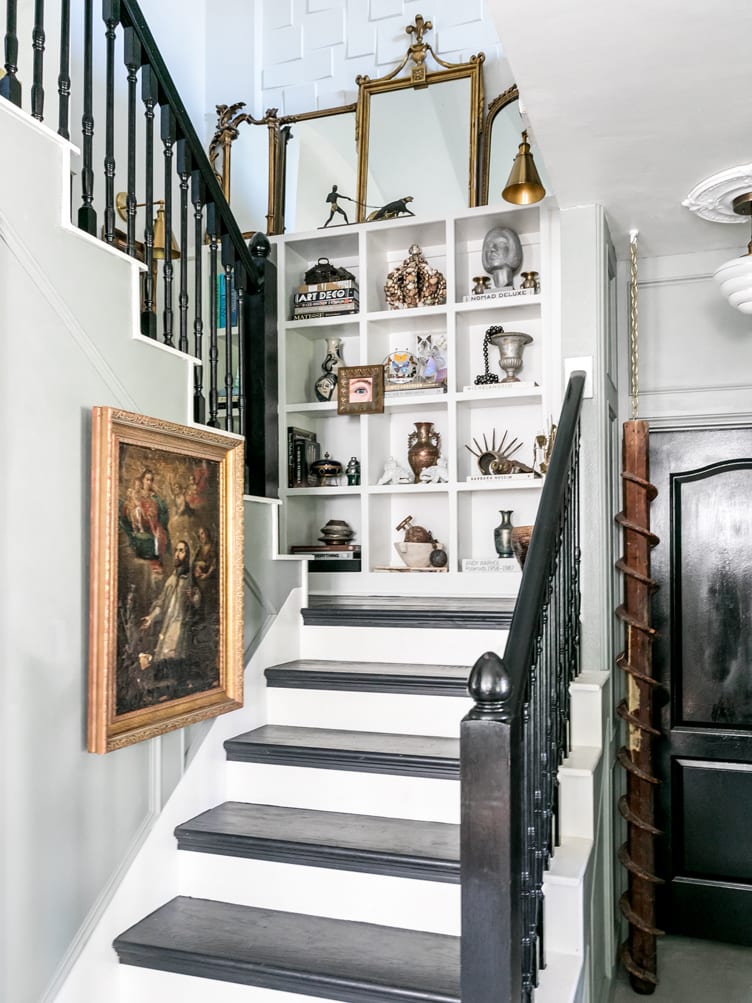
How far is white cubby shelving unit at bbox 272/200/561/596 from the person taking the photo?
4039 millimetres

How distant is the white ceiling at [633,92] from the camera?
204cm

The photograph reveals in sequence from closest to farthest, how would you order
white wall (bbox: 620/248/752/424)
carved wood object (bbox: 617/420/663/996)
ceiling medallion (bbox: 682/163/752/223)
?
ceiling medallion (bbox: 682/163/752/223) → carved wood object (bbox: 617/420/663/996) → white wall (bbox: 620/248/752/424)

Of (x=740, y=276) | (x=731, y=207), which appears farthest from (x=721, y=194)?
(x=740, y=276)

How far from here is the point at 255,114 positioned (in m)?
4.82

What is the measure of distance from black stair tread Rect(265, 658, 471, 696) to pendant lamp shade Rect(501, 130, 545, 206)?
185 centimetres

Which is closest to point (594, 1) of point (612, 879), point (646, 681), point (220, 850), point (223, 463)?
point (223, 463)

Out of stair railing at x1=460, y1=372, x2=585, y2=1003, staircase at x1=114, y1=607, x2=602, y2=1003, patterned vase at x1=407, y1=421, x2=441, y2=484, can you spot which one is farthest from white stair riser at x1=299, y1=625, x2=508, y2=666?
patterned vase at x1=407, y1=421, x2=441, y2=484

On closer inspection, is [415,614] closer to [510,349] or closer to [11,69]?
[510,349]

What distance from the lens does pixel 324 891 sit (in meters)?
2.41

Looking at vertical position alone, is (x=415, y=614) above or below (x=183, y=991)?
above

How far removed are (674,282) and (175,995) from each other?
3108 millimetres

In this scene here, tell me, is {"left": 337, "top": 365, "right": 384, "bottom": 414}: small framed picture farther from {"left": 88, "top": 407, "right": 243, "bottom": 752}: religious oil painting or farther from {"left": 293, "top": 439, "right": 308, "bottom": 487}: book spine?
{"left": 88, "top": 407, "right": 243, "bottom": 752}: religious oil painting

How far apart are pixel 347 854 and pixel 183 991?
0.53m

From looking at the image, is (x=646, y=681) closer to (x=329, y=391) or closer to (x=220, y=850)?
(x=220, y=850)
